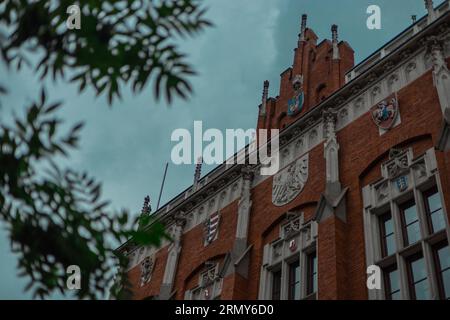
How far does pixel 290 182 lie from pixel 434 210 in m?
6.09

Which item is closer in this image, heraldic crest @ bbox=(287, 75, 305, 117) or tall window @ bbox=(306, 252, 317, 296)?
tall window @ bbox=(306, 252, 317, 296)

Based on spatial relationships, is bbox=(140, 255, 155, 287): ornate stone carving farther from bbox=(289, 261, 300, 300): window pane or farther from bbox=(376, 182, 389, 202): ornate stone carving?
bbox=(376, 182, 389, 202): ornate stone carving

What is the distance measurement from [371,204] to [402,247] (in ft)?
6.63

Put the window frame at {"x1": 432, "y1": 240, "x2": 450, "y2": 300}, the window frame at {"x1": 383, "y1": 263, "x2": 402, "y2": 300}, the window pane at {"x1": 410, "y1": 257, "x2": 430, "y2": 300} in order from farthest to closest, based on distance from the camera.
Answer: the window frame at {"x1": 383, "y1": 263, "x2": 402, "y2": 300} → the window pane at {"x1": 410, "y1": 257, "x2": 430, "y2": 300} → the window frame at {"x1": 432, "y1": 240, "x2": 450, "y2": 300}

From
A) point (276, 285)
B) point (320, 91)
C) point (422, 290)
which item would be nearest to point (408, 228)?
point (422, 290)

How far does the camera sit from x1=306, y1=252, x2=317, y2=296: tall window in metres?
17.1

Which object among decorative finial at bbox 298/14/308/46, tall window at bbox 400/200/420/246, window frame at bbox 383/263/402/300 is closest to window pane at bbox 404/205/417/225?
tall window at bbox 400/200/420/246

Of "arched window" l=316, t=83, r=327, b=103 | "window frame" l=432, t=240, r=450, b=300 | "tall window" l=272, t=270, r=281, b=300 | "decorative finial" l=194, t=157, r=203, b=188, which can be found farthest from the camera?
"decorative finial" l=194, t=157, r=203, b=188

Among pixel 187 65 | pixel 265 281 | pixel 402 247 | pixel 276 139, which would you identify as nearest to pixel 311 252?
pixel 265 281

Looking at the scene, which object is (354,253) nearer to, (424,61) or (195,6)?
(424,61)

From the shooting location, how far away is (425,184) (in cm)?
1572

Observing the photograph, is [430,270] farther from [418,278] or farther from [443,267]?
[418,278]

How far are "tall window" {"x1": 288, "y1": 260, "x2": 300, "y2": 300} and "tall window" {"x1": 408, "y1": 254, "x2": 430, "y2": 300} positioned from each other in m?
3.75

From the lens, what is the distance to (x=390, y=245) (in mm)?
15781
